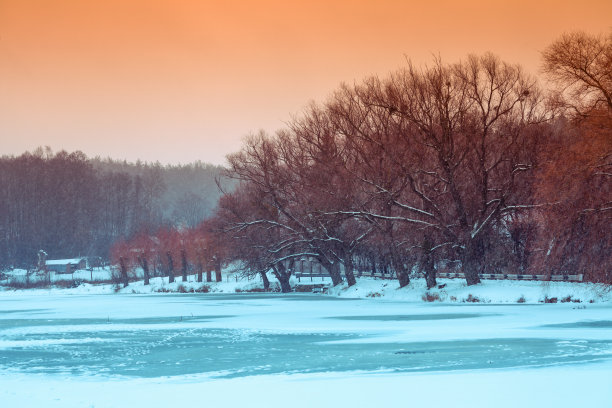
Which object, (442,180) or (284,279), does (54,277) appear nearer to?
(284,279)

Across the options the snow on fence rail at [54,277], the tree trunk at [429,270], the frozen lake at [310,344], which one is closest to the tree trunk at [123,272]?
the snow on fence rail at [54,277]

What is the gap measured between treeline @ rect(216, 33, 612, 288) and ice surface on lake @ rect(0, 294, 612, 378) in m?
5.78

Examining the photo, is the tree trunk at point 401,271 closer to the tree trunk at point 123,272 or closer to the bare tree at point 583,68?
the bare tree at point 583,68

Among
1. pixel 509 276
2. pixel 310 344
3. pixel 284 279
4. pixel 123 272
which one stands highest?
pixel 123 272

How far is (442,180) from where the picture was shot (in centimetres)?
5209

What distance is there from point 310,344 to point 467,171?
29378 millimetres

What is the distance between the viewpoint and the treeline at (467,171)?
4031 centimetres

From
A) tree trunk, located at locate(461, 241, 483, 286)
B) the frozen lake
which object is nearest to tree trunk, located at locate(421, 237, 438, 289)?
tree trunk, located at locate(461, 241, 483, 286)

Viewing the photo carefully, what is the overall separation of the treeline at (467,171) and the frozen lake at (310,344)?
225 inches

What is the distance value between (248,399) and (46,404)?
395cm

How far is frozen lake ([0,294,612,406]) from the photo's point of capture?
20016 millimetres

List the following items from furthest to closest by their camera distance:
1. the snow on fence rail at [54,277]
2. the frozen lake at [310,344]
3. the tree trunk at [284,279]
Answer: the snow on fence rail at [54,277]
the tree trunk at [284,279]
the frozen lake at [310,344]

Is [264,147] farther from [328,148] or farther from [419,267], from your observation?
[419,267]

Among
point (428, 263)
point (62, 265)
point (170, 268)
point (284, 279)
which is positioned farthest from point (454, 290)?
point (62, 265)
